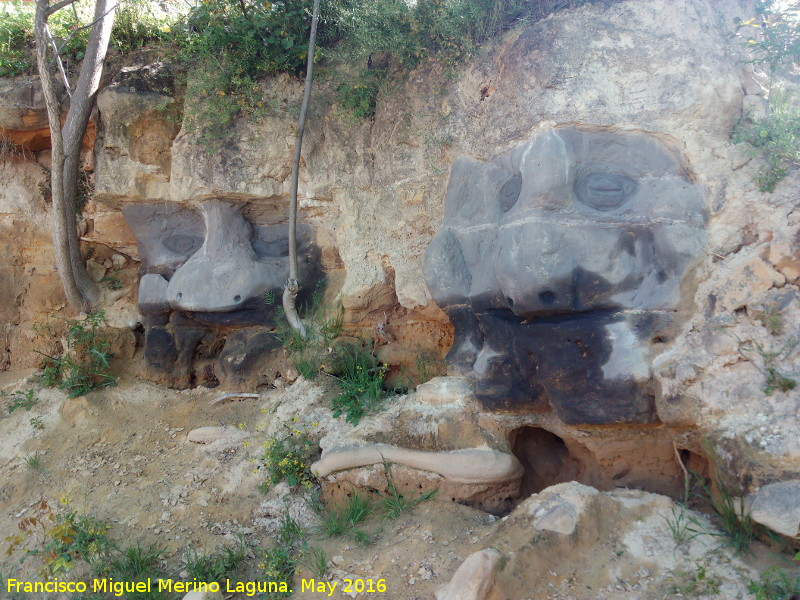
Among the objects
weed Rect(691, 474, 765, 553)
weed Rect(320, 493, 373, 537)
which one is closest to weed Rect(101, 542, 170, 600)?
weed Rect(320, 493, 373, 537)

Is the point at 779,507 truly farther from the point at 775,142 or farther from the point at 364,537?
the point at 364,537

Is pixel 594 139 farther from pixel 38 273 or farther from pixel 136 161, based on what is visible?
pixel 38 273

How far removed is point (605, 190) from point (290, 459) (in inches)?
97.6

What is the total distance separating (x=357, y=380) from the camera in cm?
467

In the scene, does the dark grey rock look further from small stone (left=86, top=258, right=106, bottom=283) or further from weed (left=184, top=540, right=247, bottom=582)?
weed (left=184, top=540, right=247, bottom=582)

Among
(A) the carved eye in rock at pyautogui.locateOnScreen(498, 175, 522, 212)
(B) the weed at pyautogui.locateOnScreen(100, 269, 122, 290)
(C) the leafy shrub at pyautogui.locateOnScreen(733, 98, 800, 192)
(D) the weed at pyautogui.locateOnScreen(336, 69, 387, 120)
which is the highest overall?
(D) the weed at pyautogui.locateOnScreen(336, 69, 387, 120)

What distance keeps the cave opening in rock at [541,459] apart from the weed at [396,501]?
2.03 feet

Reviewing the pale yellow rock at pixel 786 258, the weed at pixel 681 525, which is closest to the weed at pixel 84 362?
the weed at pixel 681 525

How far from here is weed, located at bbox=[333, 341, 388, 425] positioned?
4434mm

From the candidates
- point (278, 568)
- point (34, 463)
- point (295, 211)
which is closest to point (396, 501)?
point (278, 568)

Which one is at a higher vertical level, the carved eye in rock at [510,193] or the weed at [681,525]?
the carved eye in rock at [510,193]

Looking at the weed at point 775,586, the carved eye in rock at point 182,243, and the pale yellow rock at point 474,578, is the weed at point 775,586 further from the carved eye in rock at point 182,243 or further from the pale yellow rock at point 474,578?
the carved eye in rock at point 182,243

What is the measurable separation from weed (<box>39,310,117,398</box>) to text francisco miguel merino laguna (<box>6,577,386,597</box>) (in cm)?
192

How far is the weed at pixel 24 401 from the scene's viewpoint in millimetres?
5266
